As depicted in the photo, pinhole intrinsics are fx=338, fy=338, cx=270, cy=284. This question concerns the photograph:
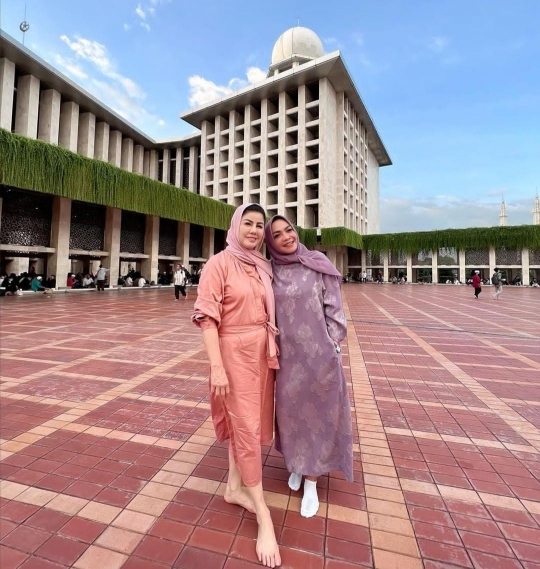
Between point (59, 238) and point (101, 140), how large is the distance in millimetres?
19214

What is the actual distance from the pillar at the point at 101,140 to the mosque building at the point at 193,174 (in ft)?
0.36

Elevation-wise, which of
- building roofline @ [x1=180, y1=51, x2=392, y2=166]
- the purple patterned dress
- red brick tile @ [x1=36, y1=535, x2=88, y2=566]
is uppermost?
building roofline @ [x1=180, y1=51, x2=392, y2=166]

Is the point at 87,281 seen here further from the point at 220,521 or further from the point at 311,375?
the point at 311,375

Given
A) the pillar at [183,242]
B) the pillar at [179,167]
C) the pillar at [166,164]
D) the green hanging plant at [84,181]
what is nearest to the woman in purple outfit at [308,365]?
the green hanging plant at [84,181]

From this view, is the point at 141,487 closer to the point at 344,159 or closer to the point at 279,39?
the point at 344,159

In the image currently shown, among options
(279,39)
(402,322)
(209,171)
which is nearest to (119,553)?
(402,322)

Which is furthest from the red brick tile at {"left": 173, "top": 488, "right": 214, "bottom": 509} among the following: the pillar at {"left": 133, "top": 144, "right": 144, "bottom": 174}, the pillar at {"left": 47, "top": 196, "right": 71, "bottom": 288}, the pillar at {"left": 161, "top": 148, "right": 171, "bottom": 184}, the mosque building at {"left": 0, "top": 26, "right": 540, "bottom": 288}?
the pillar at {"left": 161, "top": 148, "right": 171, "bottom": 184}

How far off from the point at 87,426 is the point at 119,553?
144cm

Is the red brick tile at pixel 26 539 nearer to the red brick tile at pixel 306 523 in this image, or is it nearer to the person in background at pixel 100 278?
the red brick tile at pixel 306 523

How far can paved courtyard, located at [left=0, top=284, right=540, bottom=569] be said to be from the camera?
1.54m

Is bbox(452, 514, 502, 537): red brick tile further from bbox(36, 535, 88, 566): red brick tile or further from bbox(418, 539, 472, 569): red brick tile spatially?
bbox(36, 535, 88, 566): red brick tile

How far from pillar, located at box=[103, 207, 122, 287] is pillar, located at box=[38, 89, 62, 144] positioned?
12.5 meters

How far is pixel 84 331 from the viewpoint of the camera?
263 inches

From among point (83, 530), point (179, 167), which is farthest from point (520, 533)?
point (179, 167)
